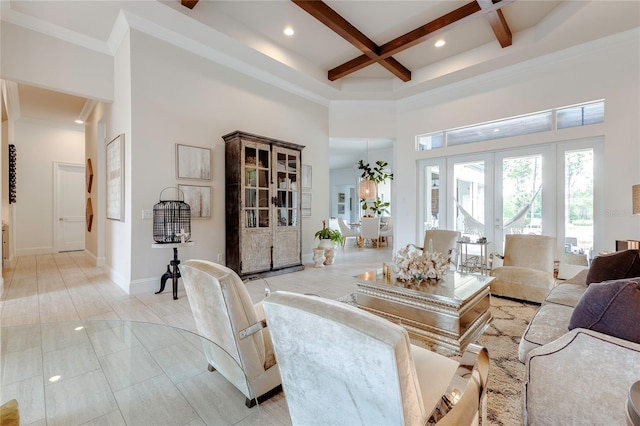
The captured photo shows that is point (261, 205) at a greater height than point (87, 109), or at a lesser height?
lesser

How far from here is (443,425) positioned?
83cm

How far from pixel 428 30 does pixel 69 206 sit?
8.86 metres

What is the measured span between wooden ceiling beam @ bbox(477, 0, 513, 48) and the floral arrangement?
3.22 metres

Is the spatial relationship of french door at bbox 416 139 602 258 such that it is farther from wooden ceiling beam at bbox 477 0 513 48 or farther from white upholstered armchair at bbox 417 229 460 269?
→ wooden ceiling beam at bbox 477 0 513 48

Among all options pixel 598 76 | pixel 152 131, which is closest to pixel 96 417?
pixel 152 131

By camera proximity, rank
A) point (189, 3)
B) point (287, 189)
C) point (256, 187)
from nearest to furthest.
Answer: point (189, 3) → point (256, 187) → point (287, 189)

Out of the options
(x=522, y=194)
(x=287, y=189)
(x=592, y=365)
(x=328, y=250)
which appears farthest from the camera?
(x=328, y=250)

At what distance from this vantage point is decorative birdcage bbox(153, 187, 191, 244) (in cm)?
375

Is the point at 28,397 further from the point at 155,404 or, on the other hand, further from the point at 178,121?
the point at 178,121

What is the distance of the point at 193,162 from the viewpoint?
4160mm

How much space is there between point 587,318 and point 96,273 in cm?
602

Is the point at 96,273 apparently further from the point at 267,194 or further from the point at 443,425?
the point at 443,425

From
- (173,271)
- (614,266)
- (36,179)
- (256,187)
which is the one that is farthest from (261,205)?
(36,179)

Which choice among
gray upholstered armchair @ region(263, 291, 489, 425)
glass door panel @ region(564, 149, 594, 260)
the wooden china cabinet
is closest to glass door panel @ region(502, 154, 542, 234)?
glass door panel @ region(564, 149, 594, 260)
